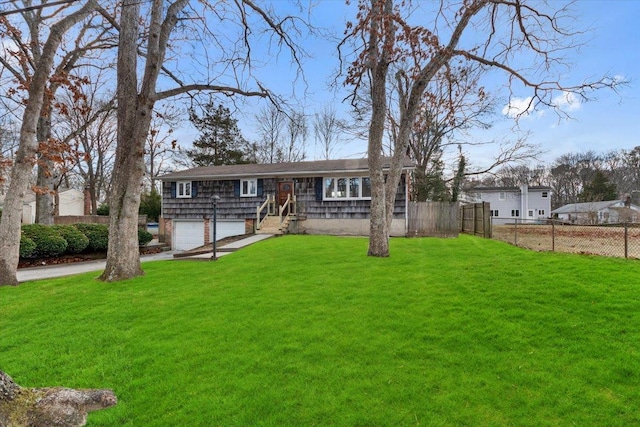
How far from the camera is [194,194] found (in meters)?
19.1

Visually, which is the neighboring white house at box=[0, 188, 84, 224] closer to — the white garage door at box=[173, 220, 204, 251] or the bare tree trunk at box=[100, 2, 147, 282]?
the white garage door at box=[173, 220, 204, 251]

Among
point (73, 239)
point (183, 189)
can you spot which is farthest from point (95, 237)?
point (183, 189)

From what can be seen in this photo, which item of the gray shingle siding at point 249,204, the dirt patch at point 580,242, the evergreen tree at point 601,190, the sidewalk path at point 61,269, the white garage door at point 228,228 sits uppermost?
the evergreen tree at point 601,190

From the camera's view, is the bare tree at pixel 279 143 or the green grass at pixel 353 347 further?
the bare tree at pixel 279 143

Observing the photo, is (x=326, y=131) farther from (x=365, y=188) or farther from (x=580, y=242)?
(x=580, y=242)

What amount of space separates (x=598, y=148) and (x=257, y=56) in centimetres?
6178

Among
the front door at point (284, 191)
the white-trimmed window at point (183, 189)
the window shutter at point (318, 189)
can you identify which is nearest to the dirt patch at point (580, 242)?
the window shutter at point (318, 189)

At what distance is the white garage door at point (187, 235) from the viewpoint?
19.0m

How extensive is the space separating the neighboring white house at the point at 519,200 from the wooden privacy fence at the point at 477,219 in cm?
2430

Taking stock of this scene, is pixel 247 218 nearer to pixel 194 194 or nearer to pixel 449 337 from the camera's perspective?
pixel 194 194

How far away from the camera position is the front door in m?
17.6

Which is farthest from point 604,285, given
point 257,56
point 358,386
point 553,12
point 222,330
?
point 257,56

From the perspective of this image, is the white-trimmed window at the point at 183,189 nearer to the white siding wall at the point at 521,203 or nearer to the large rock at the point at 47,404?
the large rock at the point at 47,404

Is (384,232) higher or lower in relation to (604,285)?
higher
